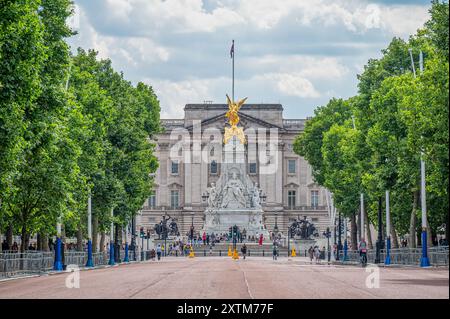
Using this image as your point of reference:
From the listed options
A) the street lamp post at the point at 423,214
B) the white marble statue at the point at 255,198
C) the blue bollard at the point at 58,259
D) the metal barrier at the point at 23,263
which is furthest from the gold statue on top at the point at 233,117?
the blue bollard at the point at 58,259

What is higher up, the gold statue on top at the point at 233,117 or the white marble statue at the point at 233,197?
the gold statue on top at the point at 233,117

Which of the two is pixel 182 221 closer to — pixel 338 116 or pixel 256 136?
pixel 256 136

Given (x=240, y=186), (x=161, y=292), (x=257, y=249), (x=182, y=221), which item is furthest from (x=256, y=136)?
(x=161, y=292)

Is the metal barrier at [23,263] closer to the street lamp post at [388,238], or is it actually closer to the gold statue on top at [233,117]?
the street lamp post at [388,238]

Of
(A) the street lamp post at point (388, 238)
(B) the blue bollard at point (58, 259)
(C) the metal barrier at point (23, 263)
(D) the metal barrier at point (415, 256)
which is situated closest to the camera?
(C) the metal barrier at point (23, 263)

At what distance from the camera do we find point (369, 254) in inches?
3415

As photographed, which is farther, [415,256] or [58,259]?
[415,256]

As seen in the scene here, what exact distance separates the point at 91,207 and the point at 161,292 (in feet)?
157

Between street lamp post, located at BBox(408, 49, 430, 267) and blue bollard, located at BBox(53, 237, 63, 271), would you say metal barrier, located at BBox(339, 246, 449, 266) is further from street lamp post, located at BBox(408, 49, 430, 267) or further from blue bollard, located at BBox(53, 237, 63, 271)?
blue bollard, located at BBox(53, 237, 63, 271)

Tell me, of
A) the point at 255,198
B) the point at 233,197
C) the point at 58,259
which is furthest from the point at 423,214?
the point at 255,198

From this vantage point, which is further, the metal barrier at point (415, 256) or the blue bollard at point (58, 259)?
the metal barrier at point (415, 256)

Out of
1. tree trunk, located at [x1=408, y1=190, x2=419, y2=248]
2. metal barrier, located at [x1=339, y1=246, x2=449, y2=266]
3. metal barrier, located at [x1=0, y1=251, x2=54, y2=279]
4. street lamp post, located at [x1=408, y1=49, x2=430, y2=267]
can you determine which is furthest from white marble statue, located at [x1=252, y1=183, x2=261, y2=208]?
metal barrier, located at [x1=0, y1=251, x2=54, y2=279]

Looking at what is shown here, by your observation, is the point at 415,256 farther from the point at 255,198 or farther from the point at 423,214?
the point at 255,198
